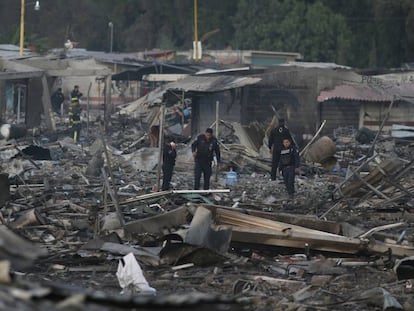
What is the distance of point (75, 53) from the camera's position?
47.2m

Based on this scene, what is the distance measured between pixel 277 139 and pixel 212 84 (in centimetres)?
1074

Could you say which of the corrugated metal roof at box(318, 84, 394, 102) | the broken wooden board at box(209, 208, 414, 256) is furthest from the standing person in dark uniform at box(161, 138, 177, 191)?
the corrugated metal roof at box(318, 84, 394, 102)

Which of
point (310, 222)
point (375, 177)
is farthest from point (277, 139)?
point (310, 222)

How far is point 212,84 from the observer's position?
30625 millimetres

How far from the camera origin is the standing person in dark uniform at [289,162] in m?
18.1

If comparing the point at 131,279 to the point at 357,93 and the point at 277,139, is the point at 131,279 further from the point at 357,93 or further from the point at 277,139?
the point at 357,93

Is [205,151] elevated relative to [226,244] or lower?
elevated

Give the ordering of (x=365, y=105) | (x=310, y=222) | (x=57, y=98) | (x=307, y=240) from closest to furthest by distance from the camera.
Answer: (x=307, y=240) < (x=310, y=222) < (x=365, y=105) < (x=57, y=98)

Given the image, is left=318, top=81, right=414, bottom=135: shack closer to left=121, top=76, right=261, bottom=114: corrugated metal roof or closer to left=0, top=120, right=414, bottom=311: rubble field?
left=121, top=76, right=261, bottom=114: corrugated metal roof

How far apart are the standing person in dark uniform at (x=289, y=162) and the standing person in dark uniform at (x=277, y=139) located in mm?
477

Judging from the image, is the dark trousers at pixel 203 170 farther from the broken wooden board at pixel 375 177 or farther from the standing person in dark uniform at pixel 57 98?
the standing person in dark uniform at pixel 57 98

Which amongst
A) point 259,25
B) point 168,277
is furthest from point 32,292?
point 259,25

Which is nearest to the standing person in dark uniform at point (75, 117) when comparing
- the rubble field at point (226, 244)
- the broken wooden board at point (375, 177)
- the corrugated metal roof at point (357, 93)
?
the corrugated metal roof at point (357, 93)

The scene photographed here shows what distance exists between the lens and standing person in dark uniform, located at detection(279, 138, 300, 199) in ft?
59.5
